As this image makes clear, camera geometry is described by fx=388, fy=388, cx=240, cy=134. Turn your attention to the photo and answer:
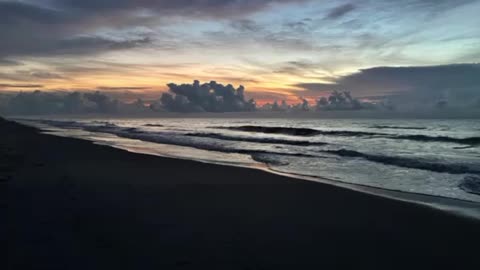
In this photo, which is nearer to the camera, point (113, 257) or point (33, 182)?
point (113, 257)

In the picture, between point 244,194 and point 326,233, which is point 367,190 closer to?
point 244,194

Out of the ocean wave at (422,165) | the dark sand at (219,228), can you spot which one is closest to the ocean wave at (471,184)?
the ocean wave at (422,165)

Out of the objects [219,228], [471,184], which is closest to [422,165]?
[471,184]

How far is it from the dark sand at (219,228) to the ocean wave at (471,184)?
11.3 feet

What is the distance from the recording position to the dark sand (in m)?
4.96

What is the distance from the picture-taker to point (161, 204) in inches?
317

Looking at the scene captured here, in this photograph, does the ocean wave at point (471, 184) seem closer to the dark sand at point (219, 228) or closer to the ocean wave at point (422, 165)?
the ocean wave at point (422, 165)

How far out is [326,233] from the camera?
631cm

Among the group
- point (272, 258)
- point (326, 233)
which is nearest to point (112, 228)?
point (272, 258)

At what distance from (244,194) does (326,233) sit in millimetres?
3402

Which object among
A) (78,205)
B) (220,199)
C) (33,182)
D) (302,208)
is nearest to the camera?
(78,205)

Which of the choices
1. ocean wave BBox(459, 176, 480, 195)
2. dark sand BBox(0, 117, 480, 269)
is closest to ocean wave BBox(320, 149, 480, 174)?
ocean wave BBox(459, 176, 480, 195)

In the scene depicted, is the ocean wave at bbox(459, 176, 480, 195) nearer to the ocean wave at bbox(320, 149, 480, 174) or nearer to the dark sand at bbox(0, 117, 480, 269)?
the ocean wave at bbox(320, 149, 480, 174)

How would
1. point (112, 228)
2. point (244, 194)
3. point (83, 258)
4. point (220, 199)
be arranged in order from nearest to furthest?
1. point (83, 258)
2. point (112, 228)
3. point (220, 199)
4. point (244, 194)
